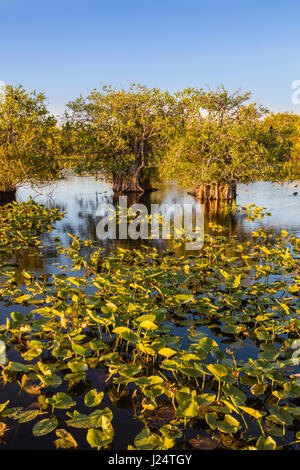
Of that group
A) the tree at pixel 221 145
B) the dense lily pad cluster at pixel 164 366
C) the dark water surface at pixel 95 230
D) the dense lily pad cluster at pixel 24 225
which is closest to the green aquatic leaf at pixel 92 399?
the dense lily pad cluster at pixel 164 366

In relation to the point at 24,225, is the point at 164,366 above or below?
below

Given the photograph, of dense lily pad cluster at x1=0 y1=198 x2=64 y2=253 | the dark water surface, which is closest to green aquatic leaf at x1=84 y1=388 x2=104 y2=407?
the dark water surface

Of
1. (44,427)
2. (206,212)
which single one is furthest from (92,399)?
(206,212)

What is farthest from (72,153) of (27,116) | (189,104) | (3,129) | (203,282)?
(203,282)

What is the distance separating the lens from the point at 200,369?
12.1 feet

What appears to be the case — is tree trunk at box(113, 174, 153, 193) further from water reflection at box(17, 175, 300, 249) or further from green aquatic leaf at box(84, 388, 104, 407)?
green aquatic leaf at box(84, 388, 104, 407)

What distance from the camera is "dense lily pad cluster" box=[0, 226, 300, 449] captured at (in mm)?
3355

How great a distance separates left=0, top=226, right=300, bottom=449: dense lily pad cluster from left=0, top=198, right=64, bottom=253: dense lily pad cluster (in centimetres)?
431

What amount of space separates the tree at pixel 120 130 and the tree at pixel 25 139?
10.3ft

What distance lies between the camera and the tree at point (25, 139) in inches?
799

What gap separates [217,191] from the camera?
24484 millimetres

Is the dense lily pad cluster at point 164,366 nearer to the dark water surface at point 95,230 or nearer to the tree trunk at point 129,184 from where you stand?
the dark water surface at point 95,230

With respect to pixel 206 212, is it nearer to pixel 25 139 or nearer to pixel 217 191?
pixel 217 191

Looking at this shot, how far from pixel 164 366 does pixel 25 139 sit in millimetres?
19876
